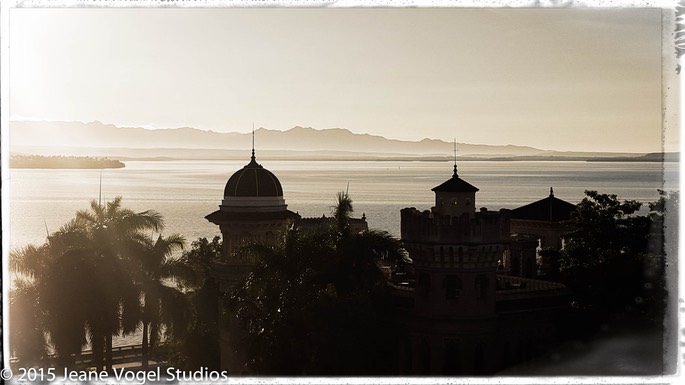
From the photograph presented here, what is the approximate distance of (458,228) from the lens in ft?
85.1

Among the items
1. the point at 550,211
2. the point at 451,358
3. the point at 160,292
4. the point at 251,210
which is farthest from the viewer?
the point at 550,211

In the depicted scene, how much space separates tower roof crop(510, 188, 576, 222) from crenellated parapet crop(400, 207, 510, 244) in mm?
7965

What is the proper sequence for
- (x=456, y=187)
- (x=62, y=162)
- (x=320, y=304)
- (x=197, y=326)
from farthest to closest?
(x=62, y=162) < (x=197, y=326) < (x=456, y=187) < (x=320, y=304)

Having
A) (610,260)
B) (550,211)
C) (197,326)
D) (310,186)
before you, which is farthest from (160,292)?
(310,186)

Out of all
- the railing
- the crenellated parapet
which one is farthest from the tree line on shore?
the railing

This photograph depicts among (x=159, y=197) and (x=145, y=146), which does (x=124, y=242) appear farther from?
(x=159, y=197)

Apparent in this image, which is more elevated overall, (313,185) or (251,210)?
(313,185)

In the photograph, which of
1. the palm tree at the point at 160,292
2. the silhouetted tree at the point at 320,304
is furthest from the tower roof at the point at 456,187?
the palm tree at the point at 160,292

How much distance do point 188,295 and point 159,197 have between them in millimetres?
28009

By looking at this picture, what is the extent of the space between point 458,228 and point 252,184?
8493 millimetres

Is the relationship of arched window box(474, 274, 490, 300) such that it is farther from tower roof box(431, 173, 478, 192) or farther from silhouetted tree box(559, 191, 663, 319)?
silhouetted tree box(559, 191, 663, 319)

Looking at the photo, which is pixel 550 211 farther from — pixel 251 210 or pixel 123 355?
pixel 123 355

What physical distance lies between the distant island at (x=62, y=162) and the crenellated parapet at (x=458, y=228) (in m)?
9.72

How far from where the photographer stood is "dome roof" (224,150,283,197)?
1266 inches
